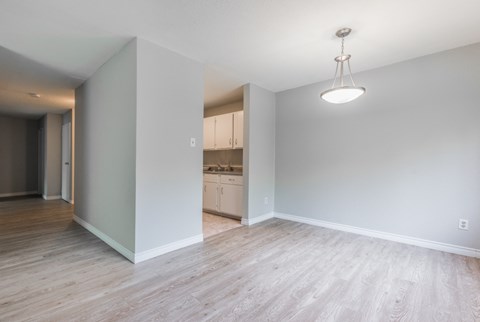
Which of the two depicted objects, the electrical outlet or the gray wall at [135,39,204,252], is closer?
the gray wall at [135,39,204,252]

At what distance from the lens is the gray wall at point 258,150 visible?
3.87 m

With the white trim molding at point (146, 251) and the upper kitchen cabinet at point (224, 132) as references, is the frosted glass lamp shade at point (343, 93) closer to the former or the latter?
the upper kitchen cabinet at point (224, 132)

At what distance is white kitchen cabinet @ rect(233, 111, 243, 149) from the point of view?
14.0 feet

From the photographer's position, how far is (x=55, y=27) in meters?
2.25

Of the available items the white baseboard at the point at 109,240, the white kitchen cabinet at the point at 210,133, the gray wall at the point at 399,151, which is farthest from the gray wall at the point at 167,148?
the gray wall at the point at 399,151

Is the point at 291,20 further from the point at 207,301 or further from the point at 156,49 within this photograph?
the point at 207,301

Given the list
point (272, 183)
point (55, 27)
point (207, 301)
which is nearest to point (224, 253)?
point (207, 301)

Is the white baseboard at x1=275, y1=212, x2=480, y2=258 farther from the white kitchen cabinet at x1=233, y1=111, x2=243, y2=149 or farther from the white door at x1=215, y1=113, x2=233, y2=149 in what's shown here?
the white door at x1=215, y1=113, x2=233, y2=149

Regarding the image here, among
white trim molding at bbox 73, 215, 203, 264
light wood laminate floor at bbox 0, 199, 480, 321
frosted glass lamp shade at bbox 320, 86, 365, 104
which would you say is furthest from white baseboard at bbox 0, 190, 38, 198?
frosted glass lamp shade at bbox 320, 86, 365, 104

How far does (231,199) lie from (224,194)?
0.19 metres

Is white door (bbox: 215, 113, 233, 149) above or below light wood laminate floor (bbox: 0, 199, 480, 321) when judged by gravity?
above

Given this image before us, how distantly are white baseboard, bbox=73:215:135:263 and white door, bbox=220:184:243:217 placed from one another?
6.39 feet

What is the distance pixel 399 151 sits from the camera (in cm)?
306

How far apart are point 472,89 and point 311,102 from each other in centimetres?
194
